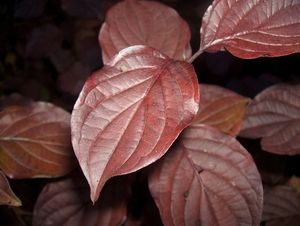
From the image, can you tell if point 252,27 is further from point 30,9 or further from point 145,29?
point 30,9

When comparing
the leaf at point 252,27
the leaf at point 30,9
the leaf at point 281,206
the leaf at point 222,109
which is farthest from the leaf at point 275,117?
the leaf at point 30,9

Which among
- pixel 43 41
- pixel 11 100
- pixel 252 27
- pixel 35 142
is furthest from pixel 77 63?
pixel 252 27

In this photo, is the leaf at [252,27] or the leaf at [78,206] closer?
the leaf at [252,27]

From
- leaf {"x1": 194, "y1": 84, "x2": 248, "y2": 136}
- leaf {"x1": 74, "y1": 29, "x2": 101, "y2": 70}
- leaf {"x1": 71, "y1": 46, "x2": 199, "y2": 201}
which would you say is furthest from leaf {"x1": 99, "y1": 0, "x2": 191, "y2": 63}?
leaf {"x1": 74, "y1": 29, "x2": 101, "y2": 70}

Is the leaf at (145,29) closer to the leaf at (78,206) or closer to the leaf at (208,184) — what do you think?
the leaf at (208,184)

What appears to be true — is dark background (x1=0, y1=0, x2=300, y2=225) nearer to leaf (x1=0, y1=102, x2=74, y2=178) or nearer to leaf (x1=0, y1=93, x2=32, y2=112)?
leaf (x1=0, y1=93, x2=32, y2=112)

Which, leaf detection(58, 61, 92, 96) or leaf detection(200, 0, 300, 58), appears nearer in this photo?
leaf detection(200, 0, 300, 58)
